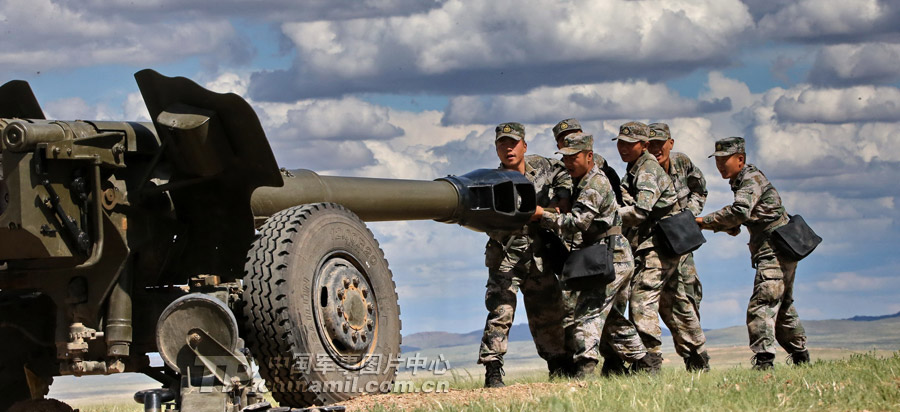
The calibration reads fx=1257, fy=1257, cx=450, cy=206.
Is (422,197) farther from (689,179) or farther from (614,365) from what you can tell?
(689,179)

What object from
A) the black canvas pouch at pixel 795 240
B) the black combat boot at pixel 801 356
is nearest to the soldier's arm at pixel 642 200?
the black canvas pouch at pixel 795 240

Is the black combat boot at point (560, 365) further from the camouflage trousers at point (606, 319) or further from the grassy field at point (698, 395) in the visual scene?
the grassy field at point (698, 395)

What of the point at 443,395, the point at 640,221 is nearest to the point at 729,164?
the point at 640,221

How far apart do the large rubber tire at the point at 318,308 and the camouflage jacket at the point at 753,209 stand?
14.6ft

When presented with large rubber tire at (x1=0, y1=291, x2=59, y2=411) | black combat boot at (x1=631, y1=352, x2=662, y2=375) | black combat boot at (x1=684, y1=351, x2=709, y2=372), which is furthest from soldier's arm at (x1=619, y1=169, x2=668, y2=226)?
large rubber tire at (x1=0, y1=291, x2=59, y2=411)

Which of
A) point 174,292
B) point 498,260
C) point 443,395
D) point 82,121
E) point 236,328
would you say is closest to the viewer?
point 236,328

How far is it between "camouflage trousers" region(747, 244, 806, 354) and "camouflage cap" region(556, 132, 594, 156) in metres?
2.24

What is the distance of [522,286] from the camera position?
10977 millimetres

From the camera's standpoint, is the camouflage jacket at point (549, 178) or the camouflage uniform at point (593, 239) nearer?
the camouflage uniform at point (593, 239)

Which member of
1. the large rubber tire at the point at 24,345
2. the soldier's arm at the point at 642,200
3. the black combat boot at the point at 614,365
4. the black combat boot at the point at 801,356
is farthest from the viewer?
the black combat boot at the point at 801,356

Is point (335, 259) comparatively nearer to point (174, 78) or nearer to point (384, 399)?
point (384, 399)

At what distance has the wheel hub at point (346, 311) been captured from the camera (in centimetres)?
742

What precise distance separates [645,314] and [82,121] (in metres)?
5.51

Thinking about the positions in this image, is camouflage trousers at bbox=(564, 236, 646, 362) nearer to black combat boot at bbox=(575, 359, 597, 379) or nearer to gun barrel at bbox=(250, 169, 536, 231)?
black combat boot at bbox=(575, 359, 597, 379)
